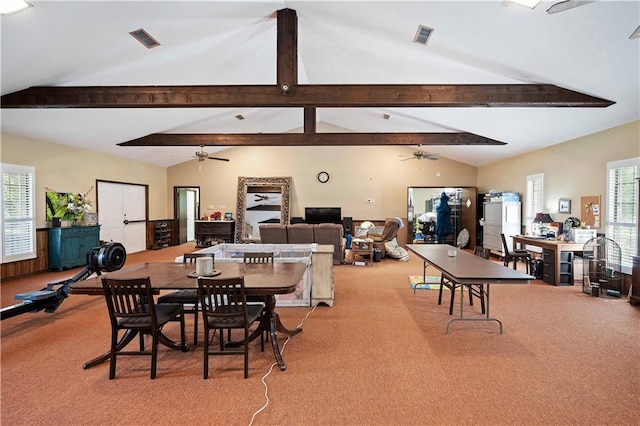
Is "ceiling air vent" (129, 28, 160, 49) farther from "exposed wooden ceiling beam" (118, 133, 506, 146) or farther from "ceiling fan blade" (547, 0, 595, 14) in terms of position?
"ceiling fan blade" (547, 0, 595, 14)

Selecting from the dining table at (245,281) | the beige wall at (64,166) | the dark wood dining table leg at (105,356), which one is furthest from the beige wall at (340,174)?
the dark wood dining table leg at (105,356)

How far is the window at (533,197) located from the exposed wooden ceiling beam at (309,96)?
114 inches

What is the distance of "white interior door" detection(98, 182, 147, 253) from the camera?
8.09m

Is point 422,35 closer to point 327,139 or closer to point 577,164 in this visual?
point 327,139

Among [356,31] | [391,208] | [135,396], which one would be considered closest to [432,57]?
[356,31]

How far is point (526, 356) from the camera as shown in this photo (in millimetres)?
2934

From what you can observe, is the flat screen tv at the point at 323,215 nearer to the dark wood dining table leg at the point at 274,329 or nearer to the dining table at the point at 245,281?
the dining table at the point at 245,281

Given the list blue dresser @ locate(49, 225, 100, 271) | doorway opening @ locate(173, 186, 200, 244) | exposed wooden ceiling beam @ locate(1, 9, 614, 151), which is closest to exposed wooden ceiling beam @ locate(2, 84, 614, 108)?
exposed wooden ceiling beam @ locate(1, 9, 614, 151)

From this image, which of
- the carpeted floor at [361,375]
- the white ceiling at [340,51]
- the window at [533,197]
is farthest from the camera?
the window at [533,197]

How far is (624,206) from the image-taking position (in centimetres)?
496

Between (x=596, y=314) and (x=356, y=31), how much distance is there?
470 centimetres

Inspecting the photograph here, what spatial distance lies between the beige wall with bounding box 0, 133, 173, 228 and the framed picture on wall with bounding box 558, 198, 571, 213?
1011cm

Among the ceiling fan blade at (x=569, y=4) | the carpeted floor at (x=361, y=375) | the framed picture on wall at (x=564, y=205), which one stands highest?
the ceiling fan blade at (x=569, y=4)

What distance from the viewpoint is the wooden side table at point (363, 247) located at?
740 cm
